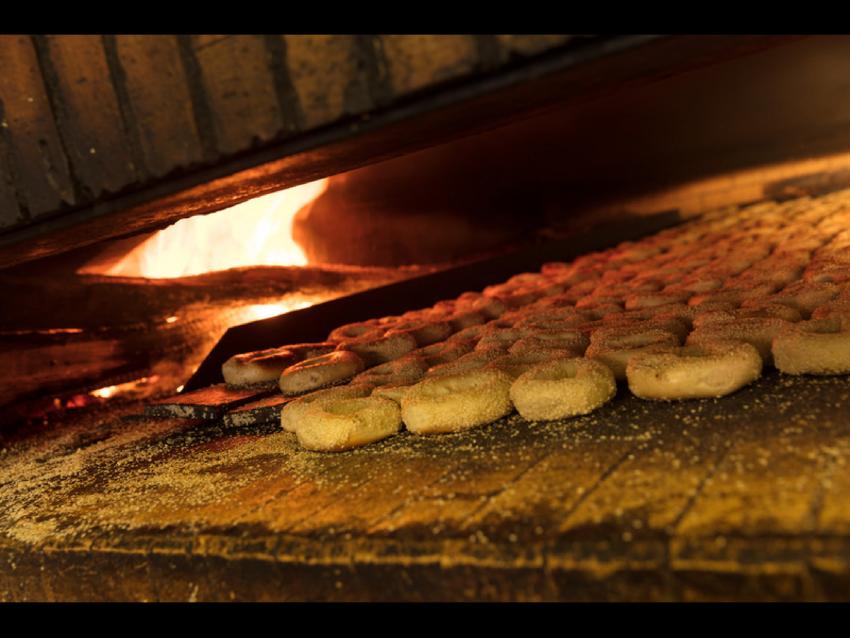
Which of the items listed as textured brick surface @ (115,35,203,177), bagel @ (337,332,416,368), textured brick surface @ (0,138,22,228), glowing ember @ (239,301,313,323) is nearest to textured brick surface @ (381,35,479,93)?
textured brick surface @ (115,35,203,177)

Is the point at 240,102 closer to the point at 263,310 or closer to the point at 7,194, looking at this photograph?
the point at 7,194

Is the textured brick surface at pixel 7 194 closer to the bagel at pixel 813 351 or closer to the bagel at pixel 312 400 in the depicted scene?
the bagel at pixel 312 400

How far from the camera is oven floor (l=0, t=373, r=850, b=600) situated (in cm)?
125

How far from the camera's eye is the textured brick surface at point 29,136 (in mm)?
2186

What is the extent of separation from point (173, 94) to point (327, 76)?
19.3 inches

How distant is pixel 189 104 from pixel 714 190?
250 inches

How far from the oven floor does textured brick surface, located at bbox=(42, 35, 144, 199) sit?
0.96m

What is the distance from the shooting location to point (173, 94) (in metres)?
2.00

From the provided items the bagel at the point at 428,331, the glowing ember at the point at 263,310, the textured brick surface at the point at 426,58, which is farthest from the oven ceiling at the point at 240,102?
the glowing ember at the point at 263,310

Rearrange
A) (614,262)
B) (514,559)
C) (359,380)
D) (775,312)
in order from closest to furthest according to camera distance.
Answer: (514,559) → (775,312) → (359,380) → (614,262)

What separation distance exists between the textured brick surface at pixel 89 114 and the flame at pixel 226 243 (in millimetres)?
2075

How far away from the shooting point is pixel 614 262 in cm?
510
